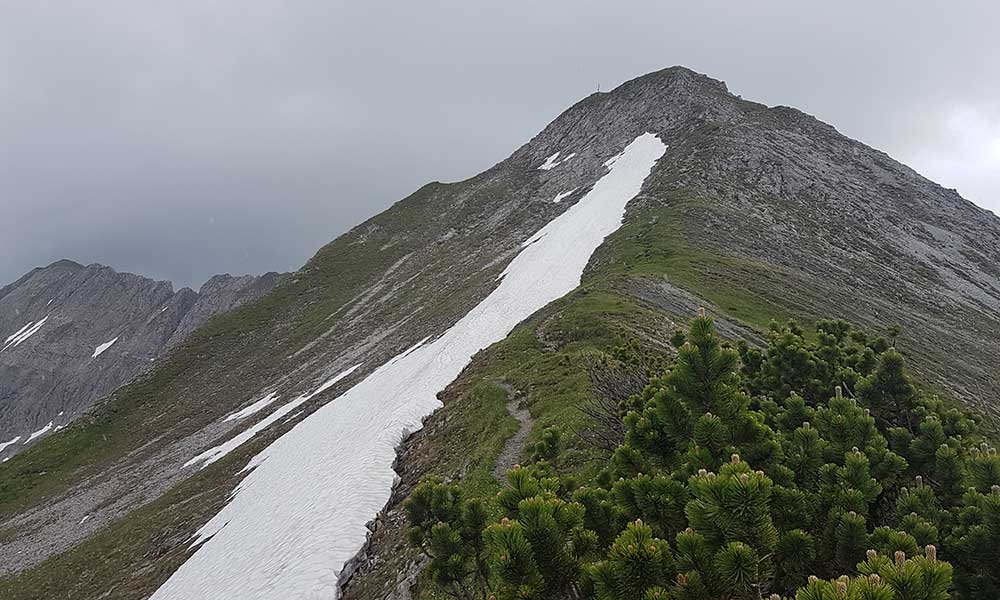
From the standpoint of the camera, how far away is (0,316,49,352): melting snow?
156m

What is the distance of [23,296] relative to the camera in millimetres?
178250

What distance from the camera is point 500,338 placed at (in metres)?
31.1

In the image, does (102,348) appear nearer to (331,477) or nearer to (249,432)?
(249,432)

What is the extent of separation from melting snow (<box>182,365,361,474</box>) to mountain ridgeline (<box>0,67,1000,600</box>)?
352mm

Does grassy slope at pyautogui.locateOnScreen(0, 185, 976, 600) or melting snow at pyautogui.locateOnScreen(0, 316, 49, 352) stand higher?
melting snow at pyautogui.locateOnScreen(0, 316, 49, 352)

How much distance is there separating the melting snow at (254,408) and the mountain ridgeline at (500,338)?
451 millimetres

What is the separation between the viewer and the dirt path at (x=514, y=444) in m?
14.7

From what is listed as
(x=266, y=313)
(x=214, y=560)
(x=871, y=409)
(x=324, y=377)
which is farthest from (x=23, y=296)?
(x=871, y=409)

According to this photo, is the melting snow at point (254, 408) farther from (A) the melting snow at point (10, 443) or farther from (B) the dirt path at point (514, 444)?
(A) the melting snow at point (10, 443)

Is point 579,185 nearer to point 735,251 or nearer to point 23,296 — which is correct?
point 735,251

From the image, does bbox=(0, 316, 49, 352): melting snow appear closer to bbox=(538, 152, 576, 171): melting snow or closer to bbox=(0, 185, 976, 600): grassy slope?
bbox=(538, 152, 576, 171): melting snow

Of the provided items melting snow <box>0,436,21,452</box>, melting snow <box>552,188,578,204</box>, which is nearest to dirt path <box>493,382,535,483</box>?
melting snow <box>552,188,578,204</box>

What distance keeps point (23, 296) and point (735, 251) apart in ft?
728

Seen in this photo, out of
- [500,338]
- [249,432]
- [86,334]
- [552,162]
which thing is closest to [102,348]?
[86,334]
